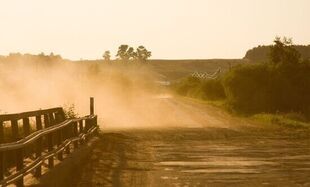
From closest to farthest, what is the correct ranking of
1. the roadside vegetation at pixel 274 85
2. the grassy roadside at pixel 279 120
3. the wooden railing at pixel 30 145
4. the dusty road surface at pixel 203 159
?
the wooden railing at pixel 30 145 < the dusty road surface at pixel 203 159 < the grassy roadside at pixel 279 120 < the roadside vegetation at pixel 274 85

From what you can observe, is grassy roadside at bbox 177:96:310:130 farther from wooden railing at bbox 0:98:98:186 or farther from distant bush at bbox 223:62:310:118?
wooden railing at bbox 0:98:98:186

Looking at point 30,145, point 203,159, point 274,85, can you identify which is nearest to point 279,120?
point 274,85

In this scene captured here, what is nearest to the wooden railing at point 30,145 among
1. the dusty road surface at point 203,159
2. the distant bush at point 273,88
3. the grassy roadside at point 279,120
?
the dusty road surface at point 203,159

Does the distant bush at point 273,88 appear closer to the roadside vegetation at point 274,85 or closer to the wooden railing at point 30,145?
the roadside vegetation at point 274,85

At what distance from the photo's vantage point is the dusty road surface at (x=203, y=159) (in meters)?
16.6

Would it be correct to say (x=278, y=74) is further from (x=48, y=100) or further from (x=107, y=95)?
(x=107, y=95)

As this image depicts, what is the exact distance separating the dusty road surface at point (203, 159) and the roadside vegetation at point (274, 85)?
A: 16.6 meters

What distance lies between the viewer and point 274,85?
54062 mm

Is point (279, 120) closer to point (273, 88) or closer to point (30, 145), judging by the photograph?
point (273, 88)

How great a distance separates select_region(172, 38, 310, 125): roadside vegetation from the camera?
5394 cm

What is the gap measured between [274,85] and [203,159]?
33.3m

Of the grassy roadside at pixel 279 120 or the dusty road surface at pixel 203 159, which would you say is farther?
the grassy roadside at pixel 279 120

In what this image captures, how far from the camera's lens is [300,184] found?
51.6 ft

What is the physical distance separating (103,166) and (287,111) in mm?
34931
